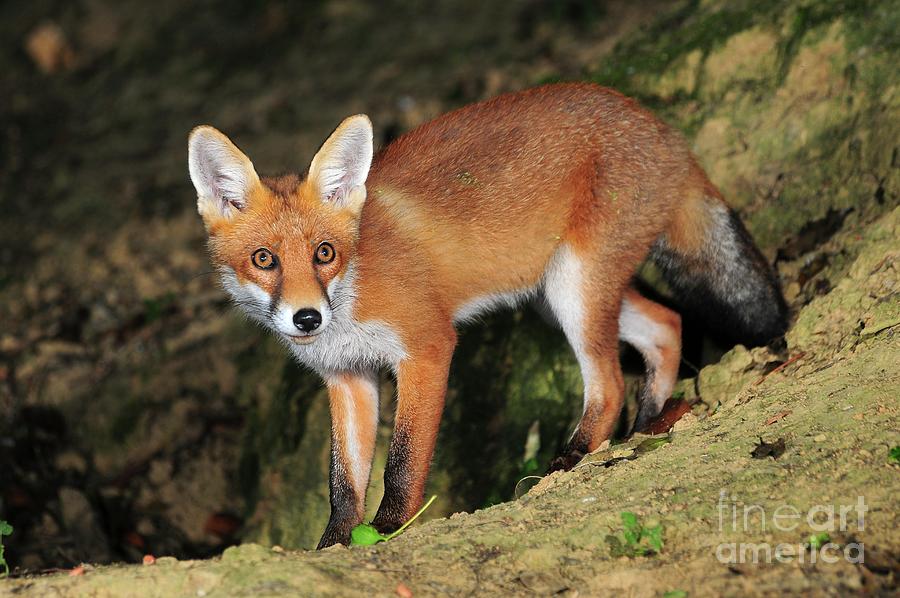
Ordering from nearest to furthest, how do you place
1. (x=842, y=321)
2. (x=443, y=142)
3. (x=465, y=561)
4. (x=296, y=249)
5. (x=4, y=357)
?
(x=465, y=561) < (x=296, y=249) < (x=842, y=321) < (x=443, y=142) < (x=4, y=357)

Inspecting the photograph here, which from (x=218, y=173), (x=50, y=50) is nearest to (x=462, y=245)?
(x=218, y=173)

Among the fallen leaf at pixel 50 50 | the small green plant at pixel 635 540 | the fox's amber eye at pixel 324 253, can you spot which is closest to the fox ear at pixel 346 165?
the fox's amber eye at pixel 324 253

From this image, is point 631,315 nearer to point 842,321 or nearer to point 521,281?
point 521,281

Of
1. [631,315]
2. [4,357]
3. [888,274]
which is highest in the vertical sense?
[888,274]

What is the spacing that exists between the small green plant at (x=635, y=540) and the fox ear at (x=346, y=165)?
170cm

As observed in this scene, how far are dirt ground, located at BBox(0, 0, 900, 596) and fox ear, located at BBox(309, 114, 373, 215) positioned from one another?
4.48 feet

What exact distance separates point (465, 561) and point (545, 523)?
308mm

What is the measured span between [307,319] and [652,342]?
6.21 feet

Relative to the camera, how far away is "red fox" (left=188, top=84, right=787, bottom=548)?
369 cm

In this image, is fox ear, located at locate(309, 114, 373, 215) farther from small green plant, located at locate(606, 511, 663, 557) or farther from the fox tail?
small green plant, located at locate(606, 511, 663, 557)

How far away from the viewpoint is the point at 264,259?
3.55m

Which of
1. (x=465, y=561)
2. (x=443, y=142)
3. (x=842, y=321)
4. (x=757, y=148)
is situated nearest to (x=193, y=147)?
(x=443, y=142)

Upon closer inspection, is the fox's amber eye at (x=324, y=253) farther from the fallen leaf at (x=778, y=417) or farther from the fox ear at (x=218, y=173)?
the fallen leaf at (x=778, y=417)

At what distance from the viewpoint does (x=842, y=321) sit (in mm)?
3764
